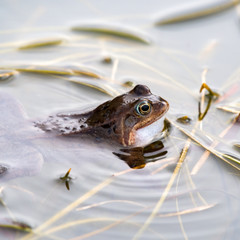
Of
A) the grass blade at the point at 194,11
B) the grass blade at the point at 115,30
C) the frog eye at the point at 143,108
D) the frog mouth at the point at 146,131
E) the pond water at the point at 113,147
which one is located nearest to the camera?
the pond water at the point at 113,147

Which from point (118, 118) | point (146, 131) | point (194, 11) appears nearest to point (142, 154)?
point (146, 131)

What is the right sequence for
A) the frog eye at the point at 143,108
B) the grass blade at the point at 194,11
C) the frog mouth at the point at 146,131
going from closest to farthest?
the frog eye at the point at 143,108, the frog mouth at the point at 146,131, the grass blade at the point at 194,11

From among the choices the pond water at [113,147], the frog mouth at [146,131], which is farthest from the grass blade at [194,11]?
the frog mouth at [146,131]

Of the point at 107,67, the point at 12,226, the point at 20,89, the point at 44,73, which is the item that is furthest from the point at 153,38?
the point at 12,226

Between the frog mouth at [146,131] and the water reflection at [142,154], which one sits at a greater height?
the frog mouth at [146,131]

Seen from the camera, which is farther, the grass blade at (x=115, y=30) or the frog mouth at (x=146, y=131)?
the grass blade at (x=115, y=30)

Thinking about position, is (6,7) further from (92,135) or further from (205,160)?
(205,160)

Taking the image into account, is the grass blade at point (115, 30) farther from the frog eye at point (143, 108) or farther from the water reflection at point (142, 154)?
the water reflection at point (142, 154)

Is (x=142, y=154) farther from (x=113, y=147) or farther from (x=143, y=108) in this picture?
(x=143, y=108)

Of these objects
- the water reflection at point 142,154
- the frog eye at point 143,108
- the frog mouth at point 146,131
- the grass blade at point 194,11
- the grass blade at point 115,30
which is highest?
the grass blade at point 194,11
